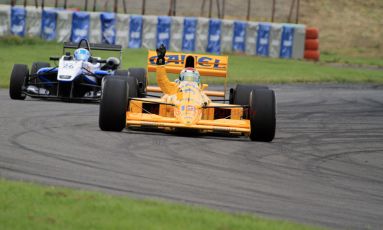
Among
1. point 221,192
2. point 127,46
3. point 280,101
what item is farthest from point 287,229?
point 127,46

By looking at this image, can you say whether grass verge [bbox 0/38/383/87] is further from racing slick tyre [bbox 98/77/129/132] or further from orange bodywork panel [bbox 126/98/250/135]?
orange bodywork panel [bbox 126/98/250/135]

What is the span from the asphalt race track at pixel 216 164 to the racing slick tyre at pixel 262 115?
22 cm

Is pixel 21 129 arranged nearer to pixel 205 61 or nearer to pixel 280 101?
pixel 205 61

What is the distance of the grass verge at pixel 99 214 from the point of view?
8.03m

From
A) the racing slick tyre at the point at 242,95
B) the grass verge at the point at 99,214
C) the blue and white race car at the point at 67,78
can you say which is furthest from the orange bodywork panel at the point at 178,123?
the grass verge at the point at 99,214

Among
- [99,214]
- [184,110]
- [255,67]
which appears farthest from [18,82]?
[255,67]

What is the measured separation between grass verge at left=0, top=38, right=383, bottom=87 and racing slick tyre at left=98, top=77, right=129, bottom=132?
45.0 ft

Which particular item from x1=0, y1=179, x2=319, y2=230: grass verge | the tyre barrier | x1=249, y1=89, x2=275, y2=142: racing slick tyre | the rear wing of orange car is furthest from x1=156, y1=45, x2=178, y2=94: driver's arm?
the tyre barrier

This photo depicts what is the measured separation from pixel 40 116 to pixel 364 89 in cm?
1518

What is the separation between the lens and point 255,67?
35.5m

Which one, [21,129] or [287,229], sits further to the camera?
[21,129]

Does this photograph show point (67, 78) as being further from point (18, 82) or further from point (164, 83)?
point (164, 83)

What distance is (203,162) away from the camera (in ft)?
40.9

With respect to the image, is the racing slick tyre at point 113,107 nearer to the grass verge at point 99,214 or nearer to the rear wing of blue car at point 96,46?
the grass verge at point 99,214
